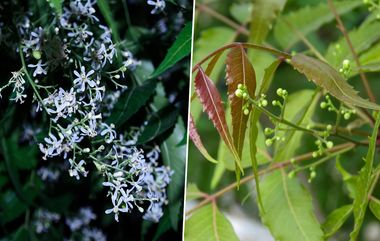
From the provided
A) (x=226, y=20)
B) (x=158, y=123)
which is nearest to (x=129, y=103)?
(x=158, y=123)

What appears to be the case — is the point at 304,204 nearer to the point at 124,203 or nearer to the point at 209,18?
the point at 124,203

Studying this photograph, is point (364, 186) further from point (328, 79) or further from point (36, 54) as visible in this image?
point (36, 54)

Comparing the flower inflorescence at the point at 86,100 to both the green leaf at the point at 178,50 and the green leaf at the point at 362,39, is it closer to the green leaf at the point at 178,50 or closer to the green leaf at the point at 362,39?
the green leaf at the point at 178,50

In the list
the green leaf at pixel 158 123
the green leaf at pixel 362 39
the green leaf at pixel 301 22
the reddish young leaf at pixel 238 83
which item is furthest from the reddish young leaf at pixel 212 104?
the green leaf at pixel 301 22

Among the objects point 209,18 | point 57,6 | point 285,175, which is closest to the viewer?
point 57,6

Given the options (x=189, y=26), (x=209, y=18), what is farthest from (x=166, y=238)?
(x=209, y=18)

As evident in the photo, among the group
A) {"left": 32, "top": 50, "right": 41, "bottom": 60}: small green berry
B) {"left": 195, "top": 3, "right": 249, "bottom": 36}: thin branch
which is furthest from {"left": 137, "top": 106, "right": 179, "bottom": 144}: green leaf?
{"left": 195, "top": 3, "right": 249, "bottom": 36}: thin branch
